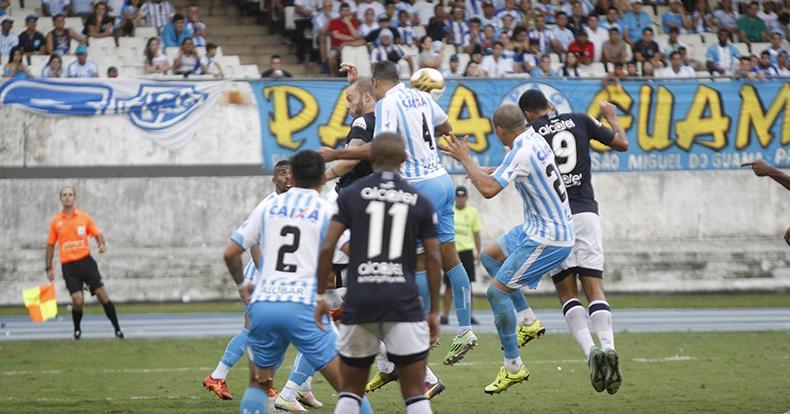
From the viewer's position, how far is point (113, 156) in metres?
25.1

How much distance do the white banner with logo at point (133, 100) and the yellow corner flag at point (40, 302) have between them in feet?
17.1

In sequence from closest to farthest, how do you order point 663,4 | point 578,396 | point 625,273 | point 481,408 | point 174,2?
point 481,408
point 578,396
point 625,273
point 174,2
point 663,4

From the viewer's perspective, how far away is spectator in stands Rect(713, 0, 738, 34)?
30.8m

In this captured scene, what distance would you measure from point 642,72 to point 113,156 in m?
11.4

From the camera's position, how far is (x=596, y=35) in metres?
28.6

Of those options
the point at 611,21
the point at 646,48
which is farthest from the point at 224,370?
the point at 611,21

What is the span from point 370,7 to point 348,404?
19.6 metres

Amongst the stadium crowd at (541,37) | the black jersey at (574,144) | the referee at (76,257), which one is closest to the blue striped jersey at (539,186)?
the black jersey at (574,144)

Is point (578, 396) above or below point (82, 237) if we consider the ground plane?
above

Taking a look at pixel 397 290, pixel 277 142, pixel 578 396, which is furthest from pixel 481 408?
pixel 277 142

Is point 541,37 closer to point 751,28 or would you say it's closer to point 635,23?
point 635,23

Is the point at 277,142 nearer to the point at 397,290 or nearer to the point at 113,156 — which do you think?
the point at 113,156

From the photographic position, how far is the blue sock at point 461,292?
12.2m

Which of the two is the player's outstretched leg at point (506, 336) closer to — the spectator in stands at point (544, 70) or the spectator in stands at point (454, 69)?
the spectator in stands at point (454, 69)
